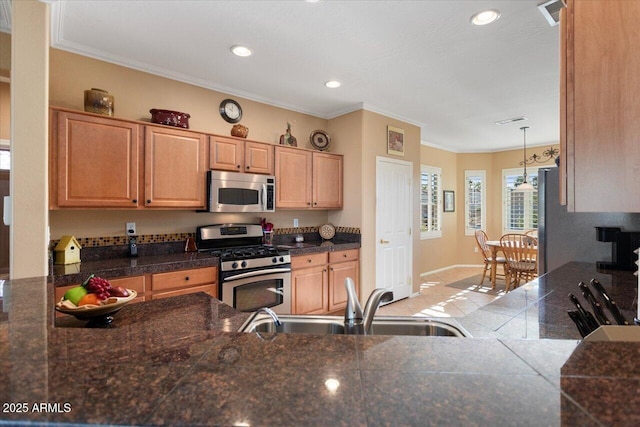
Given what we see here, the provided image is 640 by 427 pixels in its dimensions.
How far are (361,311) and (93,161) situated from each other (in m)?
2.45

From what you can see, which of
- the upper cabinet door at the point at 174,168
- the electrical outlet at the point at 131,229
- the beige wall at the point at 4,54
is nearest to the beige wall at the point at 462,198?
the upper cabinet door at the point at 174,168

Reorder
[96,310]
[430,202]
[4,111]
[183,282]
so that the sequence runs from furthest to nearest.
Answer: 1. [430,202]
2. [183,282]
3. [4,111]
4. [96,310]

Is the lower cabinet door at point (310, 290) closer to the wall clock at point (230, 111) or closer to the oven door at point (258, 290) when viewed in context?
the oven door at point (258, 290)

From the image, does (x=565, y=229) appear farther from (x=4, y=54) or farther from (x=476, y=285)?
(x=4, y=54)

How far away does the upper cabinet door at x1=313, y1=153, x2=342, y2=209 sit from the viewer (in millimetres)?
4016

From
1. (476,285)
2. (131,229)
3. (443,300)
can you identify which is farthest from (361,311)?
(476,285)

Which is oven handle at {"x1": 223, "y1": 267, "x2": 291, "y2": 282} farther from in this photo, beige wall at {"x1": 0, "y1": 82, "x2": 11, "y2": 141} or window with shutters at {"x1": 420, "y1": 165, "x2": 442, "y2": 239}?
window with shutters at {"x1": 420, "y1": 165, "x2": 442, "y2": 239}

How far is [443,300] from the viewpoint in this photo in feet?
15.0

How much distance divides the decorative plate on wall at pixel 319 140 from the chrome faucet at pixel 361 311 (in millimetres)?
3250

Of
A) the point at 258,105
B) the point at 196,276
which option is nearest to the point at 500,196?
the point at 258,105

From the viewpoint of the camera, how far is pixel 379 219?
13.9 feet

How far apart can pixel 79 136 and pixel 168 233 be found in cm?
111

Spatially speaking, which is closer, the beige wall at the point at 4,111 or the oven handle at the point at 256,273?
the beige wall at the point at 4,111

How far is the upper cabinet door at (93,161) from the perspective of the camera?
92.7 inches
